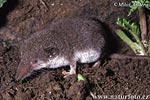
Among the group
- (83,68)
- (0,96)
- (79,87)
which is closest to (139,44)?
(83,68)

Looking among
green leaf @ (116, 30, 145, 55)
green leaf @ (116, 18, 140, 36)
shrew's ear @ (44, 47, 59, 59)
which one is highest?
shrew's ear @ (44, 47, 59, 59)

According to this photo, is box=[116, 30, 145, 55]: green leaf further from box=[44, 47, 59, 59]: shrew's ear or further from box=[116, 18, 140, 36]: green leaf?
box=[44, 47, 59, 59]: shrew's ear

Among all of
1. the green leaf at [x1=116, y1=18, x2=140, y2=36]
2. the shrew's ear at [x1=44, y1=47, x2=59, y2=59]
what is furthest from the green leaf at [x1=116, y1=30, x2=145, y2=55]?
the shrew's ear at [x1=44, y1=47, x2=59, y2=59]

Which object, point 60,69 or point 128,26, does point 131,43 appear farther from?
point 60,69

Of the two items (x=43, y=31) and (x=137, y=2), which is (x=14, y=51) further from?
(x=137, y=2)

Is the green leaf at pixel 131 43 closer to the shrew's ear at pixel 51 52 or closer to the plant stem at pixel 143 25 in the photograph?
the plant stem at pixel 143 25
